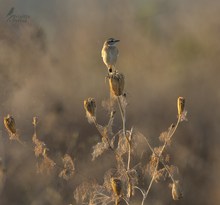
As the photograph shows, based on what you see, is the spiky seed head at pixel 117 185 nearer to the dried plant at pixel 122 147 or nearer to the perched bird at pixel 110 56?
the dried plant at pixel 122 147

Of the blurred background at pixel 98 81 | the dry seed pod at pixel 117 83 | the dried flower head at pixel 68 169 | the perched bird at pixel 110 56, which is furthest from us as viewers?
the blurred background at pixel 98 81

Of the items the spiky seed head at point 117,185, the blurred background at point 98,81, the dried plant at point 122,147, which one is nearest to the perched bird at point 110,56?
the dried plant at point 122,147

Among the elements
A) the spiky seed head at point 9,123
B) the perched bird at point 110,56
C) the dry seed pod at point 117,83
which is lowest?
the spiky seed head at point 9,123

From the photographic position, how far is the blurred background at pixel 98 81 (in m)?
3.81

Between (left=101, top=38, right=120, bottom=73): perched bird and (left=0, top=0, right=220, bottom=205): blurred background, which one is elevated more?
(left=101, top=38, right=120, bottom=73): perched bird

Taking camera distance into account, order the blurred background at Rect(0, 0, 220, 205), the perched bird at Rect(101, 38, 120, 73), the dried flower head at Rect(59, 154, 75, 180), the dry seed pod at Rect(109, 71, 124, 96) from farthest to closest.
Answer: the blurred background at Rect(0, 0, 220, 205) → the dried flower head at Rect(59, 154, 75, 180) → the perched bird at Rect(101, 38, 120, 73) → the dry seed pod at Rect(109, 71, 124, 96)

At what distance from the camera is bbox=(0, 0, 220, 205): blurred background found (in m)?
3.81

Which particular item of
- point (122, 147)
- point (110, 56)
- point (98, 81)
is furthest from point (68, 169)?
point (98, 81)

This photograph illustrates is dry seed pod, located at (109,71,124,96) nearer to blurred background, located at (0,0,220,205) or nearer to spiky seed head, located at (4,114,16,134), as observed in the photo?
spiky seed head, located at (4,114,16,134)

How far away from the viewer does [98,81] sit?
423cm

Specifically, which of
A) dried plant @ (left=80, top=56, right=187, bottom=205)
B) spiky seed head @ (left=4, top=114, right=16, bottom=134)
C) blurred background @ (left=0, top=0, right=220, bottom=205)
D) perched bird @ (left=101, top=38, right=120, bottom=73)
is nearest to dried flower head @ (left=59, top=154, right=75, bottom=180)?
dried plant @ (left=80, top=56, right=187, bottom=205)

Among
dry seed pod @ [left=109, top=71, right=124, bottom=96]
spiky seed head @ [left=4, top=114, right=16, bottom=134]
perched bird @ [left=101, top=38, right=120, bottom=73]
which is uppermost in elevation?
perched bird @ [left=101, top=38, right=120, bottom=73]

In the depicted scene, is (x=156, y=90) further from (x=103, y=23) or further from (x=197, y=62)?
(x=103, y=23)

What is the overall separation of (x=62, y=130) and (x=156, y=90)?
82cm
